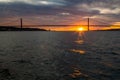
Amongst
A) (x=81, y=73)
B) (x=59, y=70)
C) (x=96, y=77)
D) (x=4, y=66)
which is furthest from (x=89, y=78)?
(x=4, y=66)

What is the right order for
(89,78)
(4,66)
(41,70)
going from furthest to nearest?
(4,66) < (41,70) < (89,78)

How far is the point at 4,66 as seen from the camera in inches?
1347

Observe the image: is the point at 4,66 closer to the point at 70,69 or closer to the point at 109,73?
the point at 70,69

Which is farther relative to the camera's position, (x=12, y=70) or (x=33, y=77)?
(x=12, y=70)

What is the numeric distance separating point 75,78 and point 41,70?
19.8 feet

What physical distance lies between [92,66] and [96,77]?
284 inches

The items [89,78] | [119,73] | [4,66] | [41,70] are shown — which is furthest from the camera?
[4,66]

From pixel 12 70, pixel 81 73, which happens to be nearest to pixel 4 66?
pixel 12 70

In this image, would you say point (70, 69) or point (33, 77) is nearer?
point (33, 77)

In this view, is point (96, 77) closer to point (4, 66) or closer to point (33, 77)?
point (33, 77)

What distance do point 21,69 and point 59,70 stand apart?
495 centimetres

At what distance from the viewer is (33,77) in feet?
90.6

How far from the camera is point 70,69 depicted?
32.5 metres

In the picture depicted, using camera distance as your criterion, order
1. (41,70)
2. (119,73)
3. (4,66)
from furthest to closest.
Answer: (4,66) < (41,70) < (119,73)
